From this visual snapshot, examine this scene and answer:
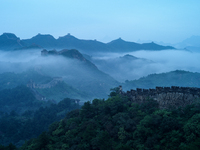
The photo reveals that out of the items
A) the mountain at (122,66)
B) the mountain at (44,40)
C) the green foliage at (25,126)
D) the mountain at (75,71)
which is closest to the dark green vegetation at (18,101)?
the green foliage at (25,126)

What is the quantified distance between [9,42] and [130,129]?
6914 inches

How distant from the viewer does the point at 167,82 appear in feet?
280

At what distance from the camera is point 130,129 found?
14180 millimetres

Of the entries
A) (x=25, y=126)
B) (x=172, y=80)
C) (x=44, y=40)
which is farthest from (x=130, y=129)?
(x=44, y=40)

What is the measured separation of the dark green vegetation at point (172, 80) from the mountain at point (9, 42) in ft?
374

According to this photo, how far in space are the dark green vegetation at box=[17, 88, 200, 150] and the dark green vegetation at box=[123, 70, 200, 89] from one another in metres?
67.5

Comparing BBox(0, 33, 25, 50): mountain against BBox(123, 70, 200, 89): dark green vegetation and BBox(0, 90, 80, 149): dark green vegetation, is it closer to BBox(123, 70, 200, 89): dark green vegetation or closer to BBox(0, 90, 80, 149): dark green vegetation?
BBox(0, 90, 80, 149): dark green vegetation

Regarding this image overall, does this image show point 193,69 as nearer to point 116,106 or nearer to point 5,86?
point 5,86

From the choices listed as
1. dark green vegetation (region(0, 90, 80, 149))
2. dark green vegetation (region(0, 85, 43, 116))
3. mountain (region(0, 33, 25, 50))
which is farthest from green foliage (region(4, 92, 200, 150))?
mountain (region(0, 33, 25, 50))

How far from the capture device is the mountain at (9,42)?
165000 millimetres

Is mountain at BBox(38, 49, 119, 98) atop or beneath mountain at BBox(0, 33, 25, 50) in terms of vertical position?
beneath

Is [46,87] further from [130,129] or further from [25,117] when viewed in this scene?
[130,129]

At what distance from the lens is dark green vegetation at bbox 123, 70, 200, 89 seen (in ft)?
259

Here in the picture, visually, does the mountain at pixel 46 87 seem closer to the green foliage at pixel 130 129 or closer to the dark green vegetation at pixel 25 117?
the dark green vegetation at pixel 25 117
